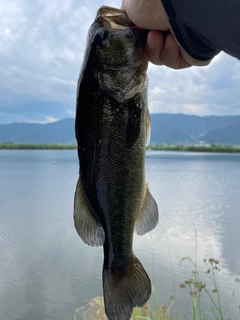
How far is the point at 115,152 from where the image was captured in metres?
1.38

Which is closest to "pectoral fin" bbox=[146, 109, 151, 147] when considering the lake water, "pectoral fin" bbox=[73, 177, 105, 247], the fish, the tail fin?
the fish

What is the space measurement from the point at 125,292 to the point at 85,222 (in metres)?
0.33

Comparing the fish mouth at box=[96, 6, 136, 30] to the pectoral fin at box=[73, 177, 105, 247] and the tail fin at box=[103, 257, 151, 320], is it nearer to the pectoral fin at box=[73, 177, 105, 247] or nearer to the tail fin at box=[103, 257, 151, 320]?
the pectoral fin at box=[73, 177, 105, 247]

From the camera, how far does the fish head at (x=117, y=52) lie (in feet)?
4.25

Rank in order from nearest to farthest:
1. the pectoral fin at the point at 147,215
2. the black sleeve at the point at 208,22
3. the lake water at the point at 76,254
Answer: the black sleeve at the point at 208,22, the pectoral fin at the point at 147,215, the lake water at the point at 76,254

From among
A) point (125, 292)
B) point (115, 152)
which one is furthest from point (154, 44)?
point (125, 292)

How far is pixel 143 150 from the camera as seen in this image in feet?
4.63

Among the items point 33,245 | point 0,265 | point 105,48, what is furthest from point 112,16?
point 33,245

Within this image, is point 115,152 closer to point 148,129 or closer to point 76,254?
point 148,129

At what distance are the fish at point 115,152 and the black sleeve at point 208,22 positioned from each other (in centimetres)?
19

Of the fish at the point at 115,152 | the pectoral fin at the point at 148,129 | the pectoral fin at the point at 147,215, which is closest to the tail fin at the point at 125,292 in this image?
the fish at the point at 115,152

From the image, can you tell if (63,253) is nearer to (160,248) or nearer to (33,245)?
(33,245)

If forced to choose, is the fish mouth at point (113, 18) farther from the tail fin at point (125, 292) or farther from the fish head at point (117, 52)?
the tail fin at point (125, 292)

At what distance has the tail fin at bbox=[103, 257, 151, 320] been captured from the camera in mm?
1423
